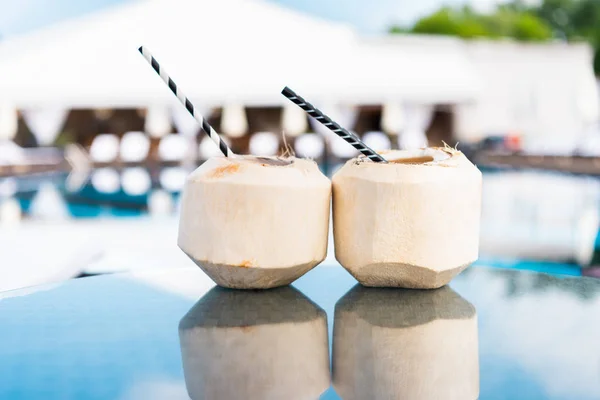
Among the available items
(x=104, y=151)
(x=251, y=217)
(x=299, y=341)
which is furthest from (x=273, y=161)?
(x=104, y=151)

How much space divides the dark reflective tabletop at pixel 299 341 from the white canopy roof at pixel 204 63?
7826mm

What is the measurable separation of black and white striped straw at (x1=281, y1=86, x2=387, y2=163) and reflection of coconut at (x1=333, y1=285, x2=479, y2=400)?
171mm

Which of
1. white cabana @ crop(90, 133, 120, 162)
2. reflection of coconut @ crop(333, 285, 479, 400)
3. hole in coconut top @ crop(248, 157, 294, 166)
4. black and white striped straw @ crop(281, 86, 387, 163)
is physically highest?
black and white striped straw @ crop(281, 86, 387, 163)

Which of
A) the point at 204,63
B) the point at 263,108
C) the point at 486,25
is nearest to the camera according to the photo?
the point at 204,63

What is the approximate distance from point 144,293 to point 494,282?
0.47 meters

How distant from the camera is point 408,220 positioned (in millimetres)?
820

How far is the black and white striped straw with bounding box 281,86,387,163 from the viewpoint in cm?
77

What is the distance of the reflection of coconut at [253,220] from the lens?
2.67 feet

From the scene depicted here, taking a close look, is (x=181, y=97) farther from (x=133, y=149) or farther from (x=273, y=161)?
(x=133, y=149)

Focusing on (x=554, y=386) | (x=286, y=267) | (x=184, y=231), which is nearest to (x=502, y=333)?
(x=554, y=386)

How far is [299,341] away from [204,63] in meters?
8.93

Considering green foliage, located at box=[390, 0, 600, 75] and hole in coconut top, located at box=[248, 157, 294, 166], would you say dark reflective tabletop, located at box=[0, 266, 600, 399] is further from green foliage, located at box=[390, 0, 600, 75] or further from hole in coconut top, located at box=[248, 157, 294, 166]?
green foliage, located at box=[390, 0, 600, 75]

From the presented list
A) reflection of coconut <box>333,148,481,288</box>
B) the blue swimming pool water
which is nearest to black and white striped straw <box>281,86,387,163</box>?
reflection of coconut <box>333,148,481,288</box>

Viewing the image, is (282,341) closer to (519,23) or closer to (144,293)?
(144,293)
